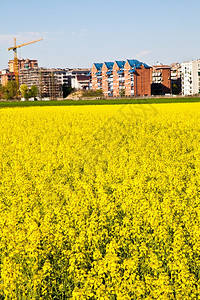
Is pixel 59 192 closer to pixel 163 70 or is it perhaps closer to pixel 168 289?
pixel 168 289

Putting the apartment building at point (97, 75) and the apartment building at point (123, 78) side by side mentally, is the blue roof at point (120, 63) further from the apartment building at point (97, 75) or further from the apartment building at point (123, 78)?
the apartment building at point (97, 75)

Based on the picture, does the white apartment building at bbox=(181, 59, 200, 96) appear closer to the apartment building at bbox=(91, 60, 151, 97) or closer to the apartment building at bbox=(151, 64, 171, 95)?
the apartment building at bbox=(151, 64, 171, 95)

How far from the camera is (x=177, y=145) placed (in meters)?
16.4

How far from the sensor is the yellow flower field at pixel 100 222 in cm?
557

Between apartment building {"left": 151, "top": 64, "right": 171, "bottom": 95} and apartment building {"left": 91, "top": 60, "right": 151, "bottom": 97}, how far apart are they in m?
9.31

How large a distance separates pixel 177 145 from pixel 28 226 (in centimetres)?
1008

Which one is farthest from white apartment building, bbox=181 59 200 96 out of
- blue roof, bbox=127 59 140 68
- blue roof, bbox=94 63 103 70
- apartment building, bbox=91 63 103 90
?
blue roof, bbox=94 63 103 70

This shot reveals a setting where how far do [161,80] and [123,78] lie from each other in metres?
18.4

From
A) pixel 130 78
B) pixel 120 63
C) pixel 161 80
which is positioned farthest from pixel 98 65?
pixel 130 78

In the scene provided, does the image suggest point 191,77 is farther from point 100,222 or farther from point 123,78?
point 100,222

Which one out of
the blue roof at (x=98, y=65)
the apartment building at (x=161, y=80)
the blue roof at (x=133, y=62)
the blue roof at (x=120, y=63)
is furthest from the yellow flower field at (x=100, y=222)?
the blue roof at (x=98, y=65)

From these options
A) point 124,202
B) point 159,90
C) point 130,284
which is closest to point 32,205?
point 124,202

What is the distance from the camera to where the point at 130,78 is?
548 ft

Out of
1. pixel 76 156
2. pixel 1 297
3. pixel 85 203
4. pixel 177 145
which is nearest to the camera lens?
pixel 1 297
